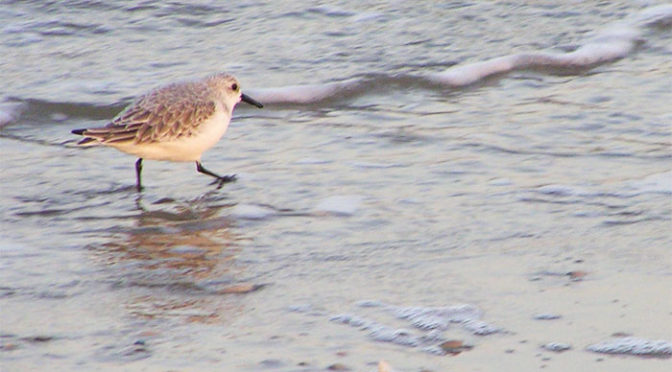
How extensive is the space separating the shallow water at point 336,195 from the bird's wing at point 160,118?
0.70 feet

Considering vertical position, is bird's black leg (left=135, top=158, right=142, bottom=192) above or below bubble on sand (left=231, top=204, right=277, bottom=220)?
above

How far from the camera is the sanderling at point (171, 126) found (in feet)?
17.2

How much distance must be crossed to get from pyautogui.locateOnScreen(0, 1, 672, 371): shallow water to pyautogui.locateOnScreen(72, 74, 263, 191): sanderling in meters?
0.15

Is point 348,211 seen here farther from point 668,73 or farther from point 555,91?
point 668,73

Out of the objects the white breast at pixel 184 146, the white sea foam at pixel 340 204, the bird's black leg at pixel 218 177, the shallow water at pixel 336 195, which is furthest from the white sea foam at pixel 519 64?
the white sea foam at pixel 340 204

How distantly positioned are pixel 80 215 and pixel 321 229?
928 millimetres

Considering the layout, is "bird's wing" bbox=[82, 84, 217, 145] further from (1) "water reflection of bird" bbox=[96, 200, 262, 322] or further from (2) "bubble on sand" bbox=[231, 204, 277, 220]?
(2) "bubble on sand" bbox=[231, 204, 277, 220]

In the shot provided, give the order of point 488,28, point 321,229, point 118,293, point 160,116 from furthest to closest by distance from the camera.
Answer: point 488,28 → point 160,116 → point 321,229 → point 118,293

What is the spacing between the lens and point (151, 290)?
399 centimetres

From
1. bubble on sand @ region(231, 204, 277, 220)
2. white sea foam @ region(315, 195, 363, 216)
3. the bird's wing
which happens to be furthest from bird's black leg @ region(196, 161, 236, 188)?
white sea foam @ region(315, 195, 363, 216)

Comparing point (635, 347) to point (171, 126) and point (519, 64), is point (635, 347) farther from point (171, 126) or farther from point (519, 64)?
point (519, 64)

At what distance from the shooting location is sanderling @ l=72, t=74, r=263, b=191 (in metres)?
5.24

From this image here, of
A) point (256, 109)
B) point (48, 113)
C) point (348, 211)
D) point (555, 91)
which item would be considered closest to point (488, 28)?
point (555, 91)

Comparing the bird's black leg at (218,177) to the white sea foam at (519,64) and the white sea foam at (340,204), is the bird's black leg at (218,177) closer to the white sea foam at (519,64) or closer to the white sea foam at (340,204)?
the white sea foam at (340,204)
